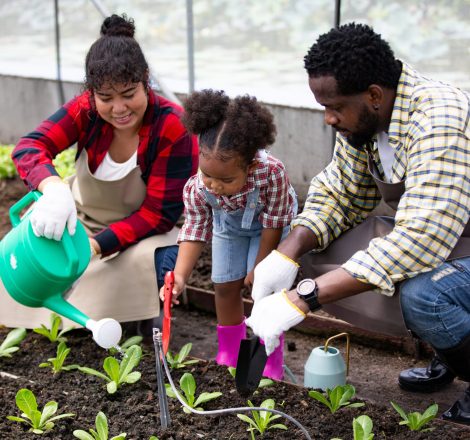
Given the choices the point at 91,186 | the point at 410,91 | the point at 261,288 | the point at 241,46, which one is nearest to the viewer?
the point at 410,91

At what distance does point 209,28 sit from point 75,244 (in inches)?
99.8

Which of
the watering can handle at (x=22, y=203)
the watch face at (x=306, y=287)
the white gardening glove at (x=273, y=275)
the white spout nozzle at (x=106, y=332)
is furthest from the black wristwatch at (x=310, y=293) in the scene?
the watering can handle at (x=22, y=203)

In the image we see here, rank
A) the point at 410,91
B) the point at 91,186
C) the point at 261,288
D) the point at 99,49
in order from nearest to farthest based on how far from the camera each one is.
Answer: the point at 410,91, the point at 261,288, the point at 99,49, the point at 91,186

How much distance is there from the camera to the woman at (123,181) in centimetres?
309

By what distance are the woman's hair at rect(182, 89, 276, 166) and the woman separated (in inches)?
22.1

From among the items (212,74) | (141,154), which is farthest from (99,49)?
(212,74)

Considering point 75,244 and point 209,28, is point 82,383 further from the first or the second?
point 209,28

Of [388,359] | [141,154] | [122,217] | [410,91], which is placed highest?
[410,91]

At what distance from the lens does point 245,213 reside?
2711mm

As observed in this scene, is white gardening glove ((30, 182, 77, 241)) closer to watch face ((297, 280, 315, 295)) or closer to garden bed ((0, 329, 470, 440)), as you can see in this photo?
garden bed ((0, 329, 470, 440))

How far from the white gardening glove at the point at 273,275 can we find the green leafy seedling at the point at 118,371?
515 millimetres

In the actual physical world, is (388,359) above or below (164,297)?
below

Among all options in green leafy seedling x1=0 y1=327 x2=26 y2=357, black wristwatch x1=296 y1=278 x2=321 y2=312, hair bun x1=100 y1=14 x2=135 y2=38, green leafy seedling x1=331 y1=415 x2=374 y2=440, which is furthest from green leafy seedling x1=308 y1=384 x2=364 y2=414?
hair bun x1=100 y1=14 x2=135 y2=38

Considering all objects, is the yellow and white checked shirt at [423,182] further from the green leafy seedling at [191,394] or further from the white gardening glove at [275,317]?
the green leafy seedling at [191,394]
